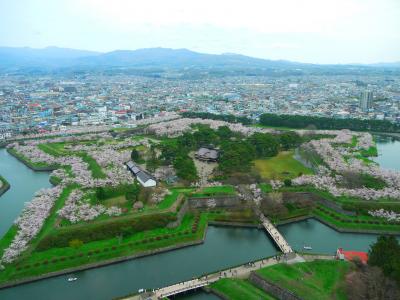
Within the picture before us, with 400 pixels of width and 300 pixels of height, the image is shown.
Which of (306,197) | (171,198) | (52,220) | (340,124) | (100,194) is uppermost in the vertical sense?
(340,124)

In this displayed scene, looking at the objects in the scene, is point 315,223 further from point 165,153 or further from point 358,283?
point 165,153

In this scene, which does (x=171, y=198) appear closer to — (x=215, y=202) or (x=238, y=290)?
(x=215, y=202)

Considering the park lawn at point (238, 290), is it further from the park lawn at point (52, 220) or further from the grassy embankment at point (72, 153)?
the grassy embankment at point (72, 153)

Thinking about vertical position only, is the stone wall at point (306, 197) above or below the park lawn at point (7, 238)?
above

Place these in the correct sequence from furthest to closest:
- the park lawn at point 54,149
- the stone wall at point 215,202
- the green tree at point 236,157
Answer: the park lawn at point 54,149 < the green tree at point 236,157 < the stone wall at point 215,202

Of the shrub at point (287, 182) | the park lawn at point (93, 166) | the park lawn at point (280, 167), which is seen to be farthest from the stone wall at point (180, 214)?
the park lawn at point (93, 166)

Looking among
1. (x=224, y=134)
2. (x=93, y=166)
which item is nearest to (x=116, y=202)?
(x=93, y=166)

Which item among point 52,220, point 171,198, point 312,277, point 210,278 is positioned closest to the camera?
point 312,277
